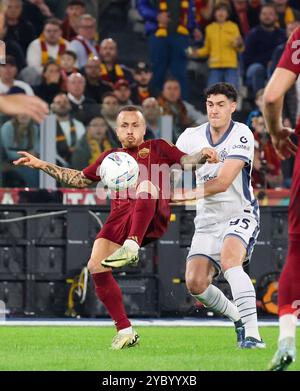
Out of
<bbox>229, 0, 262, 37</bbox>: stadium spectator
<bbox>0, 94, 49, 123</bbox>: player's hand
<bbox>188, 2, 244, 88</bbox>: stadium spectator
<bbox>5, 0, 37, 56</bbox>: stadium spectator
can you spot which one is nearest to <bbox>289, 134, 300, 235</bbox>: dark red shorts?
<bbox>0, 94, 49, 123</bbox>: player's hand

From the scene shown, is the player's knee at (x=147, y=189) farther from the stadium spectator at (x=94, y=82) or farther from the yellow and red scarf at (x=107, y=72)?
the yellow and red scarf at (x=107, y=72)

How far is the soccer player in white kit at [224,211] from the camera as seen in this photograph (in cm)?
1168

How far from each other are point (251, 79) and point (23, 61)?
3.87m

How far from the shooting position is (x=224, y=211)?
1220 cm

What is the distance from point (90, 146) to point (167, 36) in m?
5.11

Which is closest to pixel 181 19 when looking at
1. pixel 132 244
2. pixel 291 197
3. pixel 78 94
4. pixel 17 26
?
pixel 17 26

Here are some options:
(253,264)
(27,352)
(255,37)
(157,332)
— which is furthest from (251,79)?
(27,352)

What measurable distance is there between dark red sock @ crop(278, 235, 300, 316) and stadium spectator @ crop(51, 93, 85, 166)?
8.33 m

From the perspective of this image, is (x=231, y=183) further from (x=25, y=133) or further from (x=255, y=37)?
(x=255, y=37)

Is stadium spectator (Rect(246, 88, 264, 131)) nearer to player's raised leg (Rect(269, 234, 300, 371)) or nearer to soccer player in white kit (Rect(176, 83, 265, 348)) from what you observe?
soccer player in white kit (Rect(176, 83, 265, 348))

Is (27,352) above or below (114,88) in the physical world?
below

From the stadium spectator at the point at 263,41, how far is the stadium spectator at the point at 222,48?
30cm

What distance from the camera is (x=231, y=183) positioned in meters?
11.8

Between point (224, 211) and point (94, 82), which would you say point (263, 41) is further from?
point (224, 211)
